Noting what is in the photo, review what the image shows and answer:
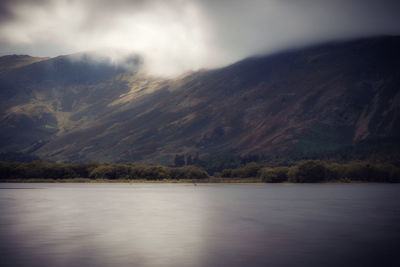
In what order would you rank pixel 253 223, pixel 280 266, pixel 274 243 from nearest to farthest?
1. pixel 280 266
2. pixel 274 243
3. pixel 253 223

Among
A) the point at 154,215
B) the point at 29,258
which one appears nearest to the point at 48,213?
the point at 154,215

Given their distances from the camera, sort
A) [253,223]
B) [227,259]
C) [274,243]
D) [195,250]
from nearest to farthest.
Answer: [227,259] → [195,250] → [274,243] → [253,223]

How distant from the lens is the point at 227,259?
127ft

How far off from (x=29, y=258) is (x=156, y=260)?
454 inches

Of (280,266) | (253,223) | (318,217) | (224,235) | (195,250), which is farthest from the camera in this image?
(318,217)

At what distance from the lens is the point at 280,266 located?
3594 cm

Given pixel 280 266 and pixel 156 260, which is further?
pixel 156 260

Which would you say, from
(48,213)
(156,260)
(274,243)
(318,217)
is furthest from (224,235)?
(48,213)

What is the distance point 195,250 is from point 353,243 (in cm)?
1825

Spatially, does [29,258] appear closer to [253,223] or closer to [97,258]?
[97,258]

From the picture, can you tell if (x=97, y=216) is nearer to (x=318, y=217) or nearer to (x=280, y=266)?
(x=318, y=217)

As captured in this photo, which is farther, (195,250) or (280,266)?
(195,250)

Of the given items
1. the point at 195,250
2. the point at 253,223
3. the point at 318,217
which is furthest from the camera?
the point at 318,217

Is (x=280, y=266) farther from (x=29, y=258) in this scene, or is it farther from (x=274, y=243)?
(x=29, y=258)
